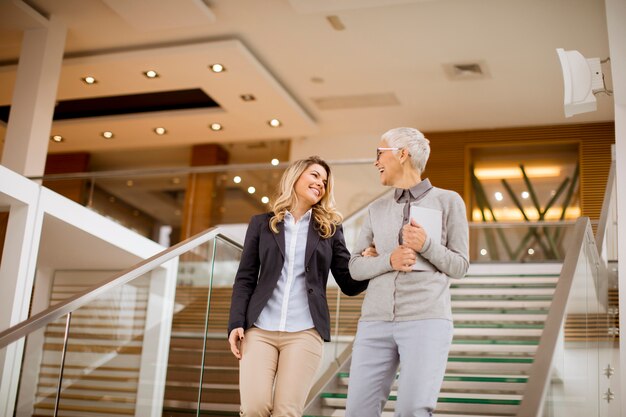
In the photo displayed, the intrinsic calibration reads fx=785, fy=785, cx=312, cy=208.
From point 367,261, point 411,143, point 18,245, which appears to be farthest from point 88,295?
point 18,245

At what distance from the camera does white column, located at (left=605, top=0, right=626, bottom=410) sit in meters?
4.72

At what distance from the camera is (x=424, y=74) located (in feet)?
32.2

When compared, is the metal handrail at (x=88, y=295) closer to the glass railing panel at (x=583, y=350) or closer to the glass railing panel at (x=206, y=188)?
the glass railing panel at (x=583, y=350)

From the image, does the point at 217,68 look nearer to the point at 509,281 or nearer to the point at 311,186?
the point at 509,281

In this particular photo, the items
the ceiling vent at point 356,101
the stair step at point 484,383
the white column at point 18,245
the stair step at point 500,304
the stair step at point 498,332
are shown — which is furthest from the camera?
the ceiling vent at point 356,101

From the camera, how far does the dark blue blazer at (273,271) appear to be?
10.6 ft

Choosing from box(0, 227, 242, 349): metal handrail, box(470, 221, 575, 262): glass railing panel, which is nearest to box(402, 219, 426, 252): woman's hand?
box(0, 227, 242, 349): metal handrail

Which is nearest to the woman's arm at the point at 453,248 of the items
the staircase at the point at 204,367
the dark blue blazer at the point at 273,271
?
the dark blue blazer at the point at 273,271

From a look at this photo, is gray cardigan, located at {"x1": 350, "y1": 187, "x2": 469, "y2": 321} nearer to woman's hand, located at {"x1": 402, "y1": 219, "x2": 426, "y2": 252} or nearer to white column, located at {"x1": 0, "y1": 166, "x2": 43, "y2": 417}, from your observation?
woman's hand, located at {"x1": 402, "y1": 219, "x2": 426, "y2": 252}

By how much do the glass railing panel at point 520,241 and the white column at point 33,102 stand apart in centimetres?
510

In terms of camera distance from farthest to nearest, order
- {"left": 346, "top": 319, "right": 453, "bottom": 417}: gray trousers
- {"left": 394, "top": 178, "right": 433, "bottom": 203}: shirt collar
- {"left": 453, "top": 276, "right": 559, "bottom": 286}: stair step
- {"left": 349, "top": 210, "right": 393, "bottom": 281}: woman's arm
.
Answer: {"left": 453, "top": 276, "right": 559, "bottom": 286}: stair step, {"left": 394, "top": 178, "right": 433, "bottom": 203}: shirt collar, {"left": 349, "top": 210, "right": 393, "bottom": 281}: woman's arm, {"left": 346, "top": 319, "right": 453, "bottom": 417}: gray trousers

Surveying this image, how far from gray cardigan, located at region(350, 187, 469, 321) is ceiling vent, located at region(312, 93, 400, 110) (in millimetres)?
7515

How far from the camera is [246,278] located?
11.0 ft

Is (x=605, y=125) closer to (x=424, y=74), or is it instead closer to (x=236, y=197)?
(x=424, y=74)
